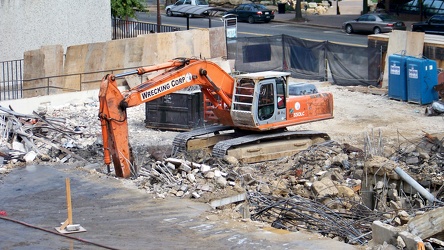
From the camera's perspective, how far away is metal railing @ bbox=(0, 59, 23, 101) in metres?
27.2

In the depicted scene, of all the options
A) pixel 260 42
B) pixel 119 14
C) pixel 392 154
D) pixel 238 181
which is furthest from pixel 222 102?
pixel 119 14

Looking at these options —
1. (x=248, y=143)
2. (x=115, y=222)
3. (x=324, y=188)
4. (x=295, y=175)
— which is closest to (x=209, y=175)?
(x=295, y=175)

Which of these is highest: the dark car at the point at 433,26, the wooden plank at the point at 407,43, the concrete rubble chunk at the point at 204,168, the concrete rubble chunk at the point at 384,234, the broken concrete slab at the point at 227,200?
the dark car at the point at 433,26

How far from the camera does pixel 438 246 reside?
1371 cm

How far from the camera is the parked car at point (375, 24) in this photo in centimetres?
4494

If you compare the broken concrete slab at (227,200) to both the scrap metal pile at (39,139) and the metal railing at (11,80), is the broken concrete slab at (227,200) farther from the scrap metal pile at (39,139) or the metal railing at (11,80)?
the metal railing at (11,80)

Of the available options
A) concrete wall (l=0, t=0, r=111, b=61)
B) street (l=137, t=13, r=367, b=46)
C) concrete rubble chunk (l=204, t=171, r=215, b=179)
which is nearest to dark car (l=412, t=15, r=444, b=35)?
street (l=137, t=13, r=367, b=46)

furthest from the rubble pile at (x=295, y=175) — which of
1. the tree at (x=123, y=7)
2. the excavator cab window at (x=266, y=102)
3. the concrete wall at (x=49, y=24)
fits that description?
the tree at (x=123, y=7)

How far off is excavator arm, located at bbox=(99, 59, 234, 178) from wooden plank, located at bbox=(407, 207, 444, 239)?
6.79 m

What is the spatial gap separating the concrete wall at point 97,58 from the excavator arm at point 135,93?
824 cm

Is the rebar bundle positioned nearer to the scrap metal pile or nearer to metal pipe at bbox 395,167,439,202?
metal pipe at bbox 395,167,439,202

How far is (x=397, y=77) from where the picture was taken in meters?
28.3

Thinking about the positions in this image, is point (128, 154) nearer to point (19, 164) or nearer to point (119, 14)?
point (19, 164)

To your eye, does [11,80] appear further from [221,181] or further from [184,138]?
[221,181]
